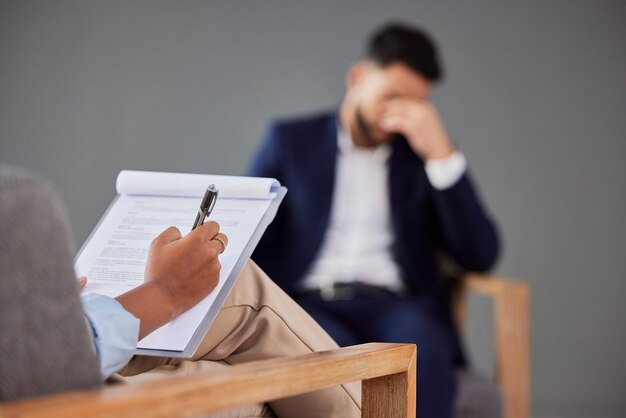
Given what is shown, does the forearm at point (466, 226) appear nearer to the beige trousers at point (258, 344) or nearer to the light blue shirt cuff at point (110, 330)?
the beige trousers at point (258, 344)

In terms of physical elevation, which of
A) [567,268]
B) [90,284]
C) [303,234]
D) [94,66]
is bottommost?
[567,268]

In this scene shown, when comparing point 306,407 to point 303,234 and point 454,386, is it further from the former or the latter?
point 303,234

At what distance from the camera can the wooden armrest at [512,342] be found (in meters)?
1.96

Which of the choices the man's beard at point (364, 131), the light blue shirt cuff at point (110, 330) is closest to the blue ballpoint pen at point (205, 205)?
the light blue shirt cuff at point (110, 330)

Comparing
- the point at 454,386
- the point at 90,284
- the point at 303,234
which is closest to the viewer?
the point at 90,284

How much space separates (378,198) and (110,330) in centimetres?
149

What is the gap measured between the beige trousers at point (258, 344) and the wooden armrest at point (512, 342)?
102cm

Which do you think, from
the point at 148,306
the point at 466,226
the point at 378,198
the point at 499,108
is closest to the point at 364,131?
the point at 378,198

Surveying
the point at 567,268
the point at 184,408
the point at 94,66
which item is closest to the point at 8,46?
the point at 94,66

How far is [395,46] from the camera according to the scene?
2.22 meters

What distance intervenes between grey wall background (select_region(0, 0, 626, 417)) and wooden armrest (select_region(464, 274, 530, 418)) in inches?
42.8

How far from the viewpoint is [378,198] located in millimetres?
2182

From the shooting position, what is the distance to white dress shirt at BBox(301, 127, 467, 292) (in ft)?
6.88

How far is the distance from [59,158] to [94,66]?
0.35 metres
